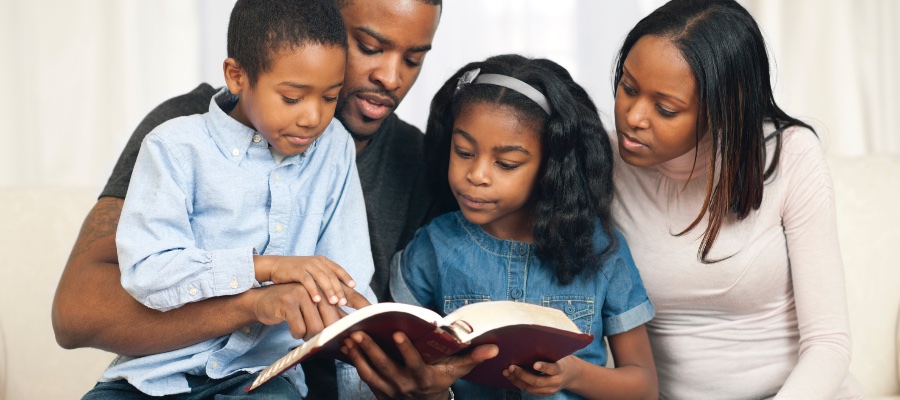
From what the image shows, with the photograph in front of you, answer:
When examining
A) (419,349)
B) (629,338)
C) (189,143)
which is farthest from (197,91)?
(629,338)

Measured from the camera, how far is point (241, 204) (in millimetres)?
1821

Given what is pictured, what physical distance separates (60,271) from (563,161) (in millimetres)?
1434

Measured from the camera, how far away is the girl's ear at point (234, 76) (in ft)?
6.03

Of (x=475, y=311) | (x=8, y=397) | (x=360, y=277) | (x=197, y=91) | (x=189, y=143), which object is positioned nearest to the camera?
(x=475, y=311)

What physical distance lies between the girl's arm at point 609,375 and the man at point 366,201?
1.24ft

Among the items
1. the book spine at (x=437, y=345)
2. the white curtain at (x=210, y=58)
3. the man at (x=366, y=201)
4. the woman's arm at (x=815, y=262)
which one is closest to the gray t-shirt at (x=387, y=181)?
the man at (x=366, y=201)

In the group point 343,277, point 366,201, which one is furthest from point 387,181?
point 343,277

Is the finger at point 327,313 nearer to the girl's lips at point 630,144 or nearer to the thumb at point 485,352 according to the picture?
the thumb at point 485,352

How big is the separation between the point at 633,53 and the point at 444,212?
0.65m

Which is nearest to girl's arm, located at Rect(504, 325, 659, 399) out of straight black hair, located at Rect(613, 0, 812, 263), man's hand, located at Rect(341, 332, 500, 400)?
man's hand, located at Rect(341, 332, 500, 400)

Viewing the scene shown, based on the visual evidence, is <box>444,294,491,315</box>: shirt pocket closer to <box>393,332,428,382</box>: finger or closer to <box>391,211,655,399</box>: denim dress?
<box>391,211,655,399</box>: denim dress

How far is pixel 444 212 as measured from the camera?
7.80 feet

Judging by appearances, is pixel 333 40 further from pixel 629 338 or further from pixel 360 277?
pixel 629 338

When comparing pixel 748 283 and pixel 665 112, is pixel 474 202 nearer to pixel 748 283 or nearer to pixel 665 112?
pixel 665 112
